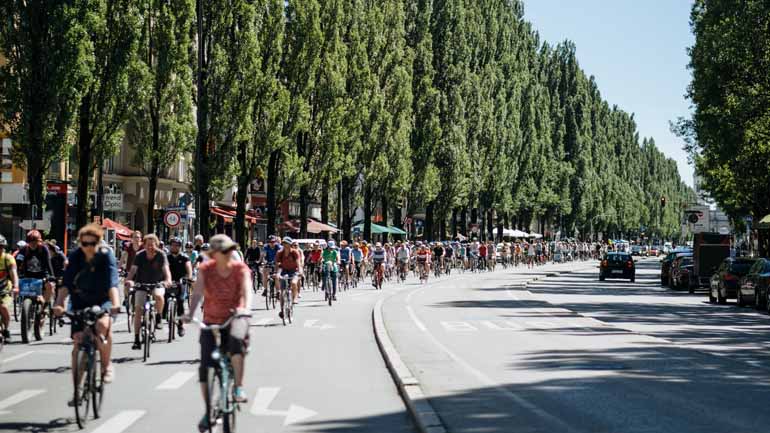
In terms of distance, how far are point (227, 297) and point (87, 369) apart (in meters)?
1.82

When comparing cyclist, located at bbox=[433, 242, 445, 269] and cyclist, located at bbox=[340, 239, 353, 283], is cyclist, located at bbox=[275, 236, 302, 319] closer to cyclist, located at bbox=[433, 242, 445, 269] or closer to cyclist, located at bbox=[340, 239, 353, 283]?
cyclist, located at bbox=[340, 239, 353, 283]

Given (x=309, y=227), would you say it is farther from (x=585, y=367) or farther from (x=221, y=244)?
(x=221, y=244)

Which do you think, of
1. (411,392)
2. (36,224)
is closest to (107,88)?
(36,224)

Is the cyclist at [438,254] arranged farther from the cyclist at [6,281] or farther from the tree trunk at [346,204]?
the cyclist at [6,281]

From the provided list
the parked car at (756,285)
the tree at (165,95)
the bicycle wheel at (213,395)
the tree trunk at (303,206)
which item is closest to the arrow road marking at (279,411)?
the bicycle wheel at (213,395)

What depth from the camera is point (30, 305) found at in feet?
70.2

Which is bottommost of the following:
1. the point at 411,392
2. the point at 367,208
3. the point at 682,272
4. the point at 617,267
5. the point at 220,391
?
the point at 411,392

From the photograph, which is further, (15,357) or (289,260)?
(289,260)

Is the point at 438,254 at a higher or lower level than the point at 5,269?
higher

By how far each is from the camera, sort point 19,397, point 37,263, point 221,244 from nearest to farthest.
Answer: point 221,244 < point 19,397 < point 37,263

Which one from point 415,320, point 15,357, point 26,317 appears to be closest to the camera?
point 15,357

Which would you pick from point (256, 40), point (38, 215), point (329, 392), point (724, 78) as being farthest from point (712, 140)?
point (329, 392)

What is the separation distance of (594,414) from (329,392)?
333 cm

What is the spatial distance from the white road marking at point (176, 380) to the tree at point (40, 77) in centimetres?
2242
